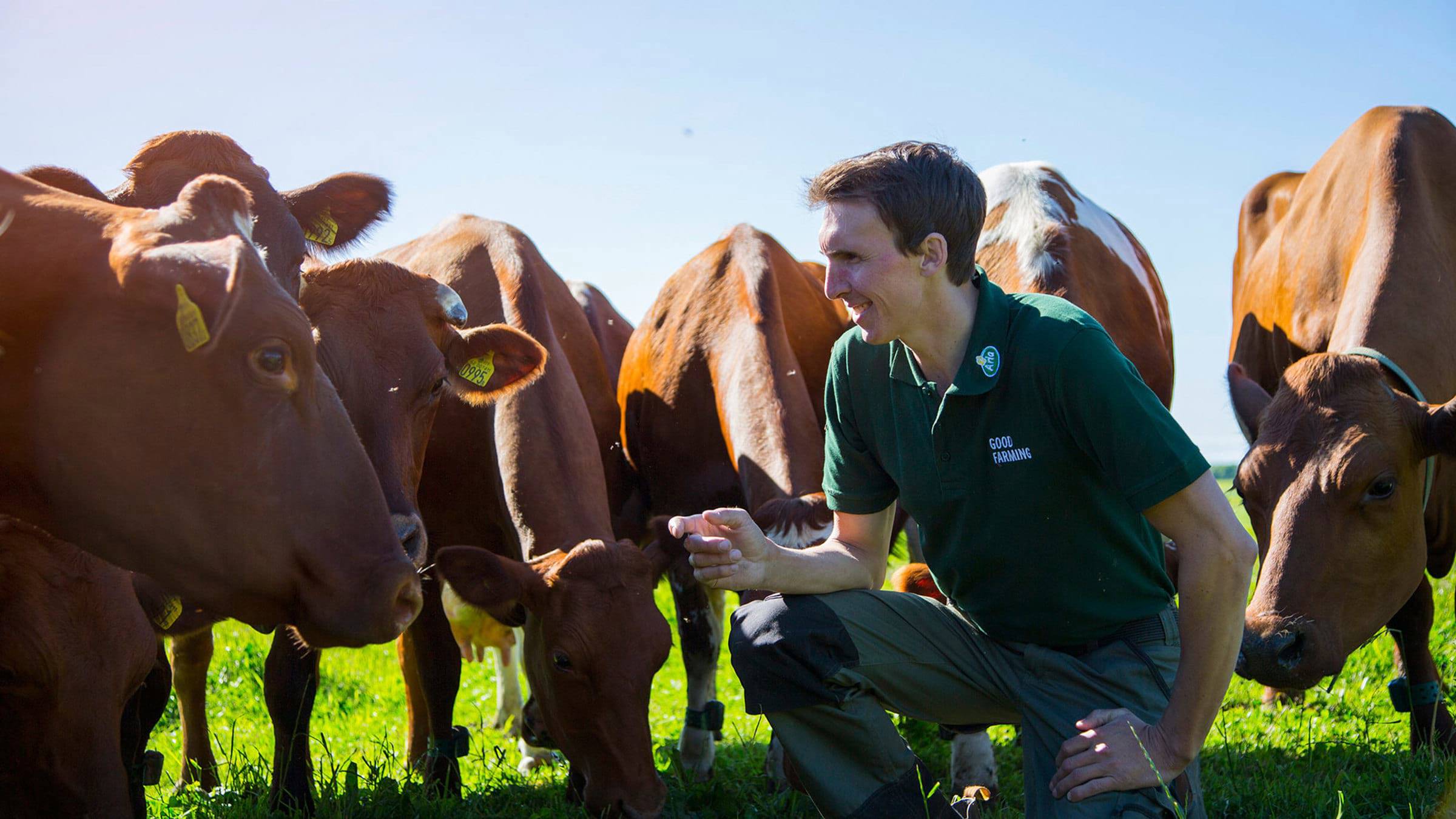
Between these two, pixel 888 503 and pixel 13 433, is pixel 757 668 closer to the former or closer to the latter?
pixel 888 503

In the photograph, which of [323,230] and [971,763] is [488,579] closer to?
[323,230]

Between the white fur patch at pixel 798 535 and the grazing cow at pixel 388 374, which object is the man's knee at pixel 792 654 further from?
the grazing cow at pixel 388 374

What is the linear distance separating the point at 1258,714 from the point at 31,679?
4997 mm

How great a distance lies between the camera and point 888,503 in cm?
382

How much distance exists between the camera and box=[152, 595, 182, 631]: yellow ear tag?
3936 millimetres

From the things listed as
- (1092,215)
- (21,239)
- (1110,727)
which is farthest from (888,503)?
(1092,215)

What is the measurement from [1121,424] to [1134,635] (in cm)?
70

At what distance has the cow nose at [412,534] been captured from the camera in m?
4.17

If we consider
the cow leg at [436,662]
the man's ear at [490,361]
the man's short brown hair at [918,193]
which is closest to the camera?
the man's short brown hair at [918,193]

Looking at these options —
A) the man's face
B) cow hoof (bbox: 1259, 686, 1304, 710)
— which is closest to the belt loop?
the man's face

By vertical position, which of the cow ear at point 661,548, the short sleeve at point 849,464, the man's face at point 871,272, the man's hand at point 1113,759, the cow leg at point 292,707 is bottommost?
the cow leg at point 292,707

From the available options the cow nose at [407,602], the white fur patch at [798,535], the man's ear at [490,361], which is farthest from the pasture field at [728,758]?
Result: the cow nose at [407,602]

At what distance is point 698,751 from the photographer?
19.7 ft

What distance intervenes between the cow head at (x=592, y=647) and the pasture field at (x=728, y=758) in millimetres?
219
